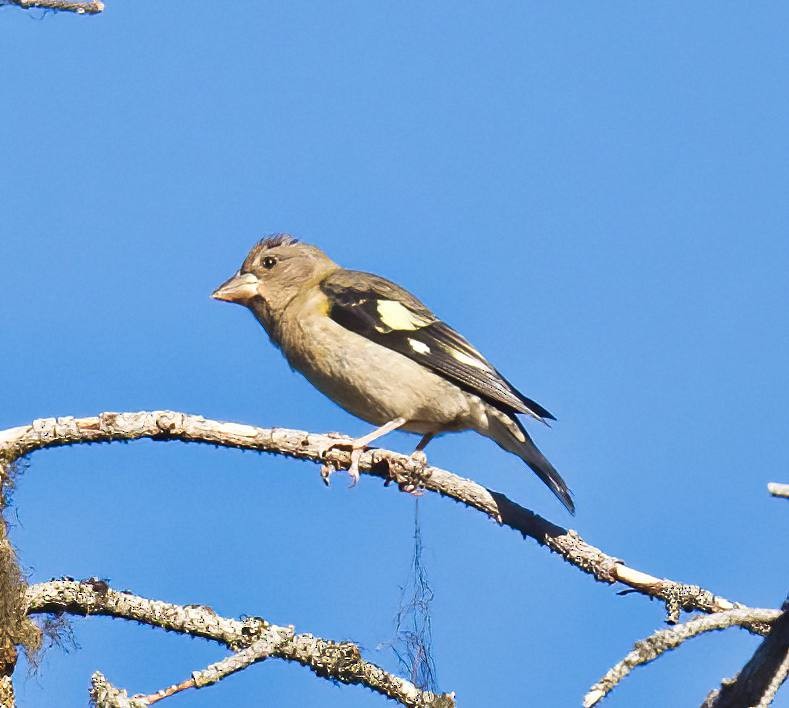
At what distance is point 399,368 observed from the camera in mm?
8180

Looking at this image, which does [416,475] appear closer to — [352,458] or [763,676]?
[352,458]

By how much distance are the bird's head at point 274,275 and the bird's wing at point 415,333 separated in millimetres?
384

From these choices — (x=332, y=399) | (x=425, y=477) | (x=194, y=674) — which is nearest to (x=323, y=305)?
(x=332, y=399)

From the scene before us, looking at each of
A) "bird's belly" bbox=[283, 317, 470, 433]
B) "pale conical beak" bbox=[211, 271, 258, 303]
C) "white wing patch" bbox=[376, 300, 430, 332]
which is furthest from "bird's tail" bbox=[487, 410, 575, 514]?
"pale conical beak" bbox=[211, 271, 258, 303]

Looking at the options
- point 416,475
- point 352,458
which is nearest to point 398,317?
point 352,458

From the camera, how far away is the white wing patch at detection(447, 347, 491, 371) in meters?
8.31

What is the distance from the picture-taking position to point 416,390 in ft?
26.8

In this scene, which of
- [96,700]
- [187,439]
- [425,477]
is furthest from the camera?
[425,477]

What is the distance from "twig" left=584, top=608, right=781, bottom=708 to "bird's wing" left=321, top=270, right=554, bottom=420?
11.5ft

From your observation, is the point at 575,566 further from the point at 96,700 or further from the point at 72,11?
the point at 72,11

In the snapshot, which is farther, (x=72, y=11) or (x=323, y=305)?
(x=323, y=305)

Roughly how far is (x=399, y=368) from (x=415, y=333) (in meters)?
0.42

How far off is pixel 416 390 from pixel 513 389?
2.18ft

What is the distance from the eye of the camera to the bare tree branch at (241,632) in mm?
5395
